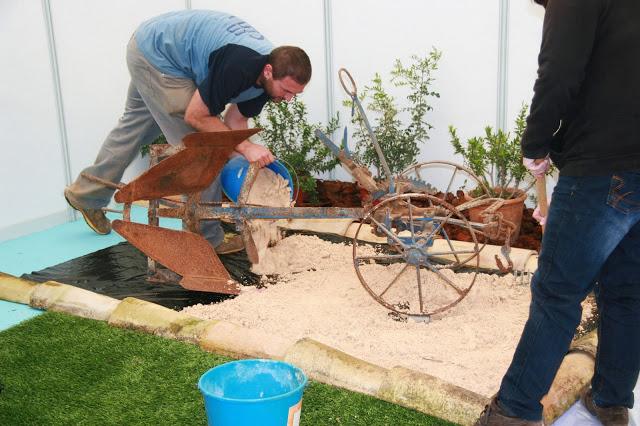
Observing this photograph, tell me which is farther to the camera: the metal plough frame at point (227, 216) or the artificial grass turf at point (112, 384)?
the metal plough frame at point (227, 216)

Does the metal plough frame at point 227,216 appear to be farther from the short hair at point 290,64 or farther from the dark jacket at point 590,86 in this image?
the dark jacket at point 590,86

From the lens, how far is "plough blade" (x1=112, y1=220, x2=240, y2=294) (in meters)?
4.02

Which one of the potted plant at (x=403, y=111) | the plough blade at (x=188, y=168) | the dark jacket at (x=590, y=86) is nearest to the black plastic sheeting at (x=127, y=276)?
the plough blade at (x=188, y=168)

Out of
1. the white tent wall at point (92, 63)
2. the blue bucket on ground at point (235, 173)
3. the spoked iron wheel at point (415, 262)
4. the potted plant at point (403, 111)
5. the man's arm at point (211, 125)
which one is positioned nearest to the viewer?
the spoked iron wheel at point (415, 262)

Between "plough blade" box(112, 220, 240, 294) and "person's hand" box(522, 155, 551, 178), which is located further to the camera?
"plough blade" box(112, 220, 240, 294)

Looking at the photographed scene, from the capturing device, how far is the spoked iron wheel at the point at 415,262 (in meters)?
3.73

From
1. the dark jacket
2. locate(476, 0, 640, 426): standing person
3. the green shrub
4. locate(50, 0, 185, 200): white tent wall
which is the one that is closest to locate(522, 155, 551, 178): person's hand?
locate(476, 0, 640, 426): standing person

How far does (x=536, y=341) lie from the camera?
7.88 ft

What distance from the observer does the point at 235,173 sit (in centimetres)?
459

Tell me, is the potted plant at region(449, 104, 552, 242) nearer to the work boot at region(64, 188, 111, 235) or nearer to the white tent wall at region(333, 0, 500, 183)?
the white tent wall at region(333, 0, 500, 183)

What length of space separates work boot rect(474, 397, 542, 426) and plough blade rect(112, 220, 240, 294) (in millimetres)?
1993

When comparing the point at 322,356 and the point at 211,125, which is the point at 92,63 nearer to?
the point at 211,125

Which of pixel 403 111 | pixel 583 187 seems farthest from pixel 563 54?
pixel 403 111

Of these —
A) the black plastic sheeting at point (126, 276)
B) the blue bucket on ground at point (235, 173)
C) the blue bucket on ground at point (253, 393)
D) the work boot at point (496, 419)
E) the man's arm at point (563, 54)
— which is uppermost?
the man's arm at point (563, 54)
